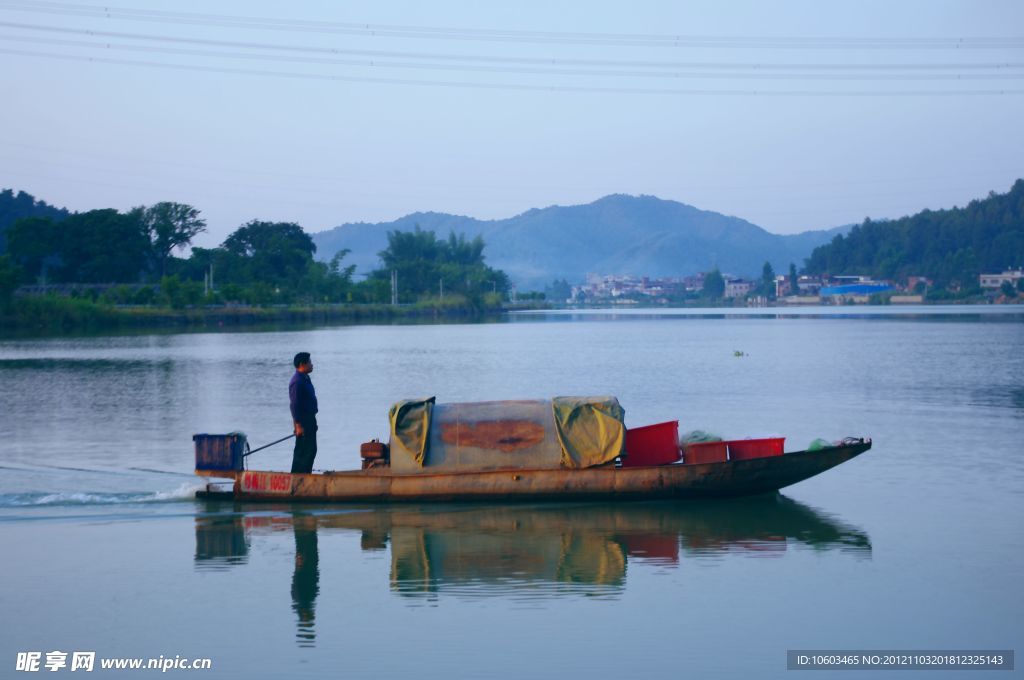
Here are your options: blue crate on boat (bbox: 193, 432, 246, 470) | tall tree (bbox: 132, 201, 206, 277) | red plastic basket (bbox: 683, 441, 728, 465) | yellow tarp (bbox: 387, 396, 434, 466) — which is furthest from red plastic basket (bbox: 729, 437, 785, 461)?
tall tree (bbox: 132, 201, 206, 277)

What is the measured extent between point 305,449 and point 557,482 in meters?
3.70

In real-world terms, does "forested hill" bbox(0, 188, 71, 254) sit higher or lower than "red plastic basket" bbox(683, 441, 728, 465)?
higher

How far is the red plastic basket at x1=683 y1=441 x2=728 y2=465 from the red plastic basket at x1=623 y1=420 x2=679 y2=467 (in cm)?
22

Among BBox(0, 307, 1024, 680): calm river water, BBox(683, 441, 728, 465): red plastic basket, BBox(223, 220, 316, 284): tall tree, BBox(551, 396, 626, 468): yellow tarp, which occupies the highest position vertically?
BBox(223, 220, 316, 284): tall tree

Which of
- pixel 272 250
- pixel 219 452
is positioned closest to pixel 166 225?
pixel 272 250

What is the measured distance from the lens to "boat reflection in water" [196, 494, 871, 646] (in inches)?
468

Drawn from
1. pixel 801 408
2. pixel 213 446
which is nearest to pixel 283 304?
pixel 801 408

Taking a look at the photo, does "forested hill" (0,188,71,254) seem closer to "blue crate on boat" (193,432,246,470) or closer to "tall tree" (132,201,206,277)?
"tall tree" (132,201,206,277)

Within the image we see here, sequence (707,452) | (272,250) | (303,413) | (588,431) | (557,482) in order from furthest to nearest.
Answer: (272,250) < (707,452) < (303,413) < (588,431) < (557,482)

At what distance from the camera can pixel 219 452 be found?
15.6 meters

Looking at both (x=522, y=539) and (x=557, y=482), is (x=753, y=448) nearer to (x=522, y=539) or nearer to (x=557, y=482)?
(x=557, y=482)

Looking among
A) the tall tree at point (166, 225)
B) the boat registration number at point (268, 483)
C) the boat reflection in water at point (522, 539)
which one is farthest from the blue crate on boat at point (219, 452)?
the tall tree at point (166, 225)

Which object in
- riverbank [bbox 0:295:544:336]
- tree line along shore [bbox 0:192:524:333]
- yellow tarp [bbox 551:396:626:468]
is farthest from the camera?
tree line along shore [bbox 0:192:524:333]

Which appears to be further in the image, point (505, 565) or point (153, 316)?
point (153, 316)
